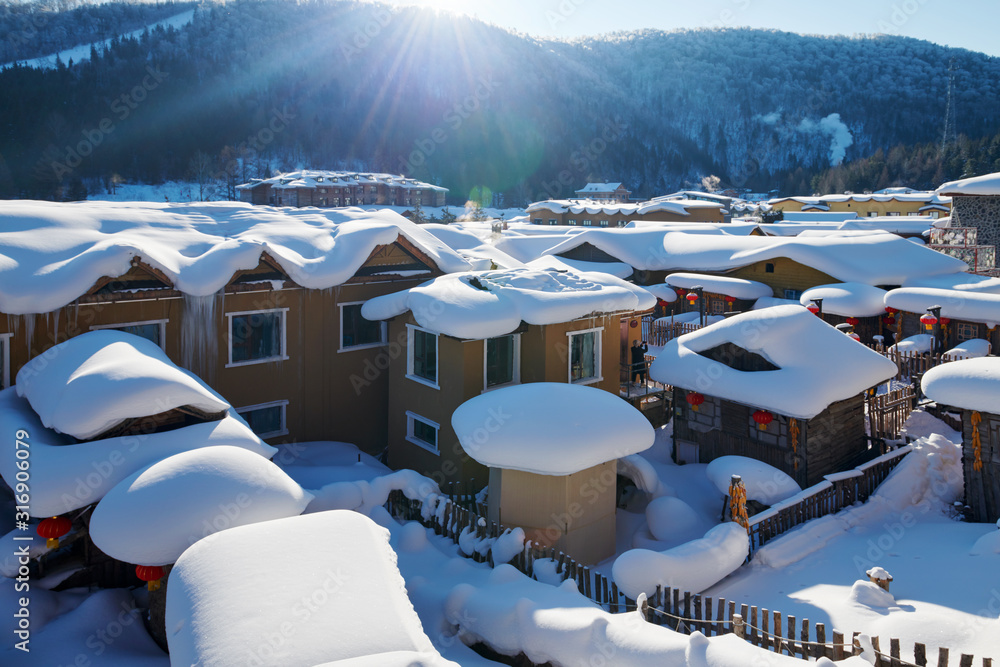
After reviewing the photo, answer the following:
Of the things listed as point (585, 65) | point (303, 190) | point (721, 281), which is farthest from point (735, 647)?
point (585, 65)

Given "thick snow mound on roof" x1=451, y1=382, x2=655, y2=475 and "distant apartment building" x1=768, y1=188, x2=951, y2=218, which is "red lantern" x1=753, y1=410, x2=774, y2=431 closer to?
"thick snow mound on roof" x1=451, y1=382, x2=655, y2=475

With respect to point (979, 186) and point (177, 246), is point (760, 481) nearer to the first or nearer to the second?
point (177, 246)

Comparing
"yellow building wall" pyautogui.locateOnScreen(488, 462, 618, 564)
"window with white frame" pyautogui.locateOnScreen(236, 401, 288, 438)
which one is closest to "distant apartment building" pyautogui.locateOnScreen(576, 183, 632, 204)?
"window with white frame" pyautogui.locateOnScreen(236, 401, 288, 438)

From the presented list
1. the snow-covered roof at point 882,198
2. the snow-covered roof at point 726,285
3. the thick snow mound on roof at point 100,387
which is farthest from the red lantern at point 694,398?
the snow-covered roof at point 882,198

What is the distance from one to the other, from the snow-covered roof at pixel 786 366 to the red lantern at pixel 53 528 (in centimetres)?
1172

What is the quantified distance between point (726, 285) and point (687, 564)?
18.5m

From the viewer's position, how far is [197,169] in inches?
3157

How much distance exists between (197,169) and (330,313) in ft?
248

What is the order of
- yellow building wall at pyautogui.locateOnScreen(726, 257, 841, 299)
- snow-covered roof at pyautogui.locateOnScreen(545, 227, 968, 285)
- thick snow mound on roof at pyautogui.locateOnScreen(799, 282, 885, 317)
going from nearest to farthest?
1. thick snow mound on roof at pyautogui.locateOnScreen(799, 282, 885, 317)
2. snow-covered roof at pyautogui.locateOnScreen(545, 227, 968, 285)
3. yellow building wall at pyautogui.locateOnScreen(726, 257, 841, 299)

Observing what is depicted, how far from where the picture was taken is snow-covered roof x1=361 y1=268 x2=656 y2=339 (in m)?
13.3

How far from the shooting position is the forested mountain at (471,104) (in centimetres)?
8556

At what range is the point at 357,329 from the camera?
52.5 ft

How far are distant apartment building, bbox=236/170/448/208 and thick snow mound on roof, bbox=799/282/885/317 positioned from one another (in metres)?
39.6

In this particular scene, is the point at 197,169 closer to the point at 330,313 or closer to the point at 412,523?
the point at 330,313
